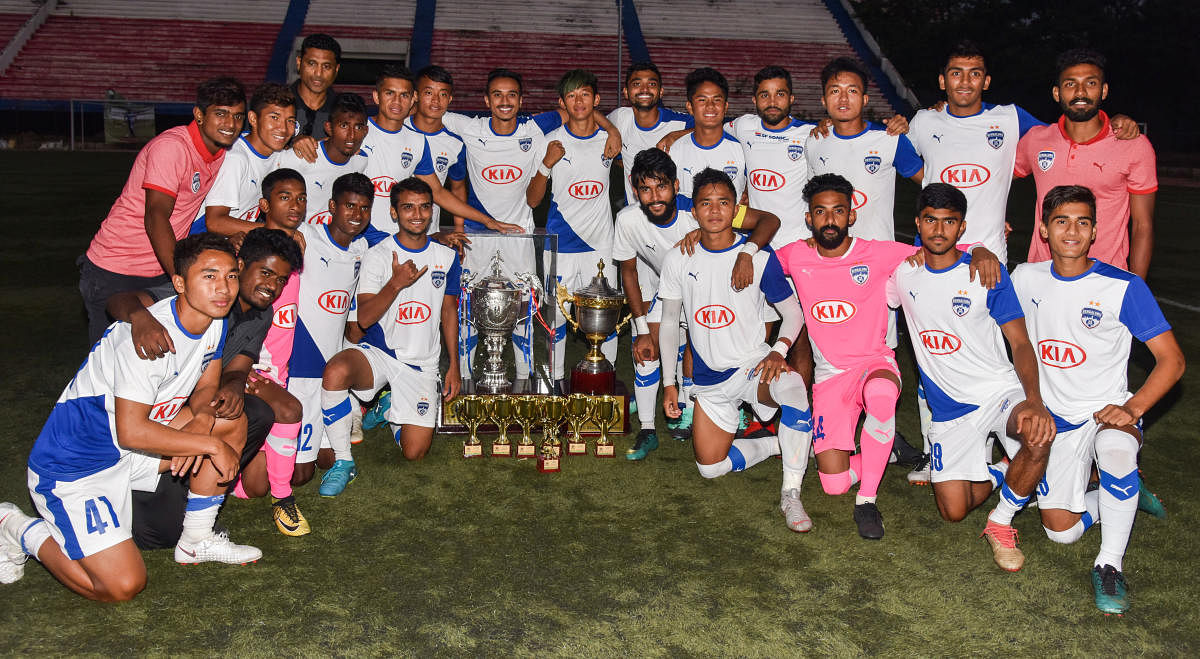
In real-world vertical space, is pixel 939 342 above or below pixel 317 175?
below

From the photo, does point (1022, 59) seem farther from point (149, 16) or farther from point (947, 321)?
point (947, 321)

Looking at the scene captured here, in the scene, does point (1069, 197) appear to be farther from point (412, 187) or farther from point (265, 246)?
point (265, 246)

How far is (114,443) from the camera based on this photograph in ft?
11.2

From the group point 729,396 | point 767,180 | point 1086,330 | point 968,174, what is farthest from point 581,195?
point 1086,330

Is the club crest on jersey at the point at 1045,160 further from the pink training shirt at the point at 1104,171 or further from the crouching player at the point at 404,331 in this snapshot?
the crouching player at the point at 404,331

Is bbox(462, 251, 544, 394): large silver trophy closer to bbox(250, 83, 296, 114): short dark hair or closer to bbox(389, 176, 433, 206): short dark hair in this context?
bbox(389, 176, 433, 206): short dark hair

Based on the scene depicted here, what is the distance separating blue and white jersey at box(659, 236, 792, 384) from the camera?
4.76 m

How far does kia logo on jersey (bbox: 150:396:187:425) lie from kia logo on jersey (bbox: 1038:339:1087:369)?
3243 millimetres

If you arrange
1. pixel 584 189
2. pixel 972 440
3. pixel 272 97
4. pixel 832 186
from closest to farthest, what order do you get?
pixel 972 440, pixel 832 186, pixel 272 97, pixel 584 189

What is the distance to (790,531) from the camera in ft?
13.3

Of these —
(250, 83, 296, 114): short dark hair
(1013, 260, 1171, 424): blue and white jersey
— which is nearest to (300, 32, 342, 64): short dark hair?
(250, 83, 296, 114): short dark hair

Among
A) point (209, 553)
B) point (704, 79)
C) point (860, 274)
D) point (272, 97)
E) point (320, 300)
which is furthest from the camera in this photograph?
point (704, 79)

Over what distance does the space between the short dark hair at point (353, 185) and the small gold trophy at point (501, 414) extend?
115cm

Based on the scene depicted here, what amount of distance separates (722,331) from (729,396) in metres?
0.31
